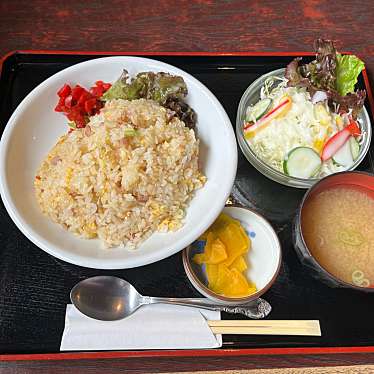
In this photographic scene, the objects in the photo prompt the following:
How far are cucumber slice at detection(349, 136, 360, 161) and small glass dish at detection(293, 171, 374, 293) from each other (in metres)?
0.27

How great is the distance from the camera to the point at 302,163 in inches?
99.8

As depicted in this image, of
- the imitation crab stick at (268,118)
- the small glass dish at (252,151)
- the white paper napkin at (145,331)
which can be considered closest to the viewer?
the white paper napkin at (145,331)

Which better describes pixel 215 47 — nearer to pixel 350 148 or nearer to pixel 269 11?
pixel 269 11

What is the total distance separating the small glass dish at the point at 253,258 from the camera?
7.00 ft

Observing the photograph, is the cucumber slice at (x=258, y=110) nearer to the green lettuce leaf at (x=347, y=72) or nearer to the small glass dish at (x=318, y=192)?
the green lettuce leaf at (x=347, y=72)

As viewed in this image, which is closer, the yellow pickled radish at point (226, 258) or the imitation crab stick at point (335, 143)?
the yellow pickled radish at point (226, 258)

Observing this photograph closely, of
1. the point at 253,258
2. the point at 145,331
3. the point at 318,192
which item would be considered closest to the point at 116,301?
the point at 145,331

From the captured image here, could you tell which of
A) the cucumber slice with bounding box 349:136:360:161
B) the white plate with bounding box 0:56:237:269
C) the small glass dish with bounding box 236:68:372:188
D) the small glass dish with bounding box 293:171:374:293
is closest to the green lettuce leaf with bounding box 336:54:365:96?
the small glass dish with bounding box 236:68:372:188

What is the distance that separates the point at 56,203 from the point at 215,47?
1557mm

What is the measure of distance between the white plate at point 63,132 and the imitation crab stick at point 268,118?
0.32 meters

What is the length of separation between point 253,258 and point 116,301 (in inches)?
27.9

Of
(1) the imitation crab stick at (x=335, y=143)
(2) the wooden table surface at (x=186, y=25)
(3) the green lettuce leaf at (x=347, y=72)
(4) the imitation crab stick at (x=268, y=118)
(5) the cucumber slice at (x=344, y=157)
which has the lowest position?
(5) the cucumber slice at (x=344, y=157)

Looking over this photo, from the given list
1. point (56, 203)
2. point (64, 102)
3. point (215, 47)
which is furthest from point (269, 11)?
point (56, 203)

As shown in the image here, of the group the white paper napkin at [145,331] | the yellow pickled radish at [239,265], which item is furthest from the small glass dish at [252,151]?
the white paper napkin at [145,331]
